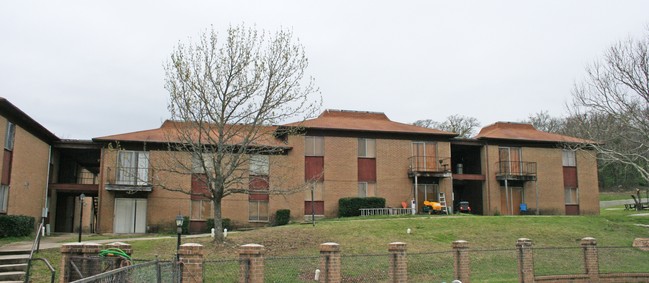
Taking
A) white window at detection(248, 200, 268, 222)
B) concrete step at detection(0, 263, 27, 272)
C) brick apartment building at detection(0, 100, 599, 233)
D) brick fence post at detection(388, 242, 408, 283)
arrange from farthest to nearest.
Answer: white window at detection(248, 200, 268, 222), brick apartment building at detection(0, 100, 599, 233), concrete step at detection(0, 263, 27, 272), brick fence post at detection(388, 242, 408, 283)

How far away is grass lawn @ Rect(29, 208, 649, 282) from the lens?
706 inches

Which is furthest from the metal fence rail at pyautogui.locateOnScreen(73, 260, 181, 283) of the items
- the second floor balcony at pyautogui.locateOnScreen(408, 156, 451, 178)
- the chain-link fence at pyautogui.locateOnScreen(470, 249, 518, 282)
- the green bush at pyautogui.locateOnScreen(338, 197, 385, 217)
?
the second floor balcony at pyautogui.locateOnScreen(408, 156, 451, 178)

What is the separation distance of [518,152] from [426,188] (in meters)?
6.79

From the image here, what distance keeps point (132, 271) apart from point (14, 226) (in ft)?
58.0

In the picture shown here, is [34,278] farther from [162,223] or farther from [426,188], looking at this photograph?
[426,188]

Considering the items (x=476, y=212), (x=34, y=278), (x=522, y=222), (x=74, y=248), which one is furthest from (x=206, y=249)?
(x=476, y=212)

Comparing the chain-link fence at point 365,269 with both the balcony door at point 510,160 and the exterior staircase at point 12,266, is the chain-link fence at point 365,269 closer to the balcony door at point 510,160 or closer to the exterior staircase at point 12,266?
the exterior staircase at point 12,266

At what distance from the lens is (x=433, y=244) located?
22.4m

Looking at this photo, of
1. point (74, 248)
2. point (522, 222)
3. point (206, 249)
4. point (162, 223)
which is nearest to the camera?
point (74, 248)

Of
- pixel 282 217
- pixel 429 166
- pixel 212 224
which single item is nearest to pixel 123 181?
pixel 212 224

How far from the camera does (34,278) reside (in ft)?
52.5

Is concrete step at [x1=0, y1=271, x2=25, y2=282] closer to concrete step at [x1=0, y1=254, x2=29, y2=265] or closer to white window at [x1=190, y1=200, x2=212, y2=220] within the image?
concrete step at [x1=0, y1=254, x2=29, y2=265]

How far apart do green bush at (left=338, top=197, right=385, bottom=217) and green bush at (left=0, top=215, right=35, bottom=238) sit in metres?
15.7

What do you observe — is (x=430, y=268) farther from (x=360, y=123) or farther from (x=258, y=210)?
(x=360, y=123)
